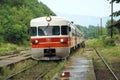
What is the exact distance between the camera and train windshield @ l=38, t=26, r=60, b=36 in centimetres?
2275

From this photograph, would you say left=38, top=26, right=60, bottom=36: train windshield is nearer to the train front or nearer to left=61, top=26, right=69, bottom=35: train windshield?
the train front

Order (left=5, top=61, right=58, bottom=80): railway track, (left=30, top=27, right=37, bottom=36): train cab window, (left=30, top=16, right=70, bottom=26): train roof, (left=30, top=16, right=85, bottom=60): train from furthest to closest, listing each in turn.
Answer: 1. (left=30, top=27, right=37, bottom=36): train cab window
2. (left=30, top=16, right=70, bottom=26): train roof
3. (left=30, top=16, right=85, bottom=60): train
4. (left=5, top=61, right=58, bottom=80): railway track

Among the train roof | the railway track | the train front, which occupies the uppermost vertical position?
the train roof

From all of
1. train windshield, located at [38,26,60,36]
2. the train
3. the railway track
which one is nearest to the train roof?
the train

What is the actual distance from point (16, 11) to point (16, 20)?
6.86 metres

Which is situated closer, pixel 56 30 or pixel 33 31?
pixel 56 30

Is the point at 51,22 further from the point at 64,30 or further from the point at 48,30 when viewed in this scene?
the point at 64,30

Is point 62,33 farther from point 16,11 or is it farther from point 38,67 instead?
point 16,11

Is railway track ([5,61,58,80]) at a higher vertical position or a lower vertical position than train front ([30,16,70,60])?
lower

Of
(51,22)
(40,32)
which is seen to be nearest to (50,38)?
(40,32)

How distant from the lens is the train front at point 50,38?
2264 cm

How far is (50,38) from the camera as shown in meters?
22.6

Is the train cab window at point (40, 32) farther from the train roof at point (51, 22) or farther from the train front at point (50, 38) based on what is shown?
the train roof at point (51, 22)

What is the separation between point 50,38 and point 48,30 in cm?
53
